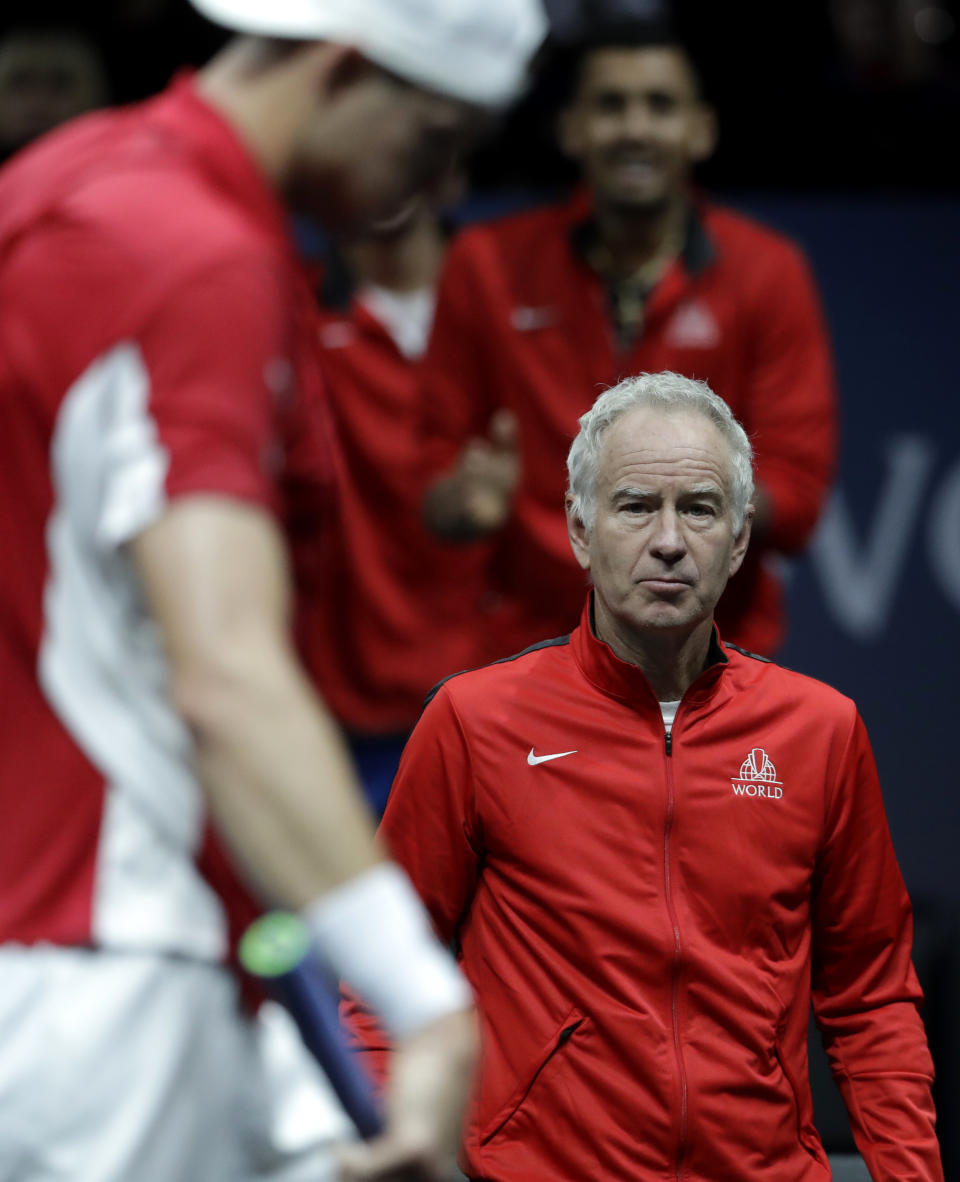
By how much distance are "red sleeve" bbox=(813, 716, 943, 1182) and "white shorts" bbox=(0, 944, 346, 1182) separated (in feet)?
3.72

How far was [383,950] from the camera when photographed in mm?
1175

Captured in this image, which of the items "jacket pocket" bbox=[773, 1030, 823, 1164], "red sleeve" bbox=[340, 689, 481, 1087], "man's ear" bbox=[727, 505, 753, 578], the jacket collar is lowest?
"jacket pocket" bbox=[773, 1030, 823, 1164]

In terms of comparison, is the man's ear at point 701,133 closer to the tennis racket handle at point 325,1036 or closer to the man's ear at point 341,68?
the man's ear at point 341,68

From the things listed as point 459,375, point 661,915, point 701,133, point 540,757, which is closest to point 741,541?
point 540,757

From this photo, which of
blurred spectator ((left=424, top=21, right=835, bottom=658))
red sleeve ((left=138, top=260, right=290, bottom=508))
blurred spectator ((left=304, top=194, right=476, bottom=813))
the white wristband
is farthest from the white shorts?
blurred spectator ((left=304, top=194, right=476, bottom=813))

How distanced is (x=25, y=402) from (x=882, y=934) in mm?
1428

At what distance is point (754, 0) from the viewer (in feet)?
15.8

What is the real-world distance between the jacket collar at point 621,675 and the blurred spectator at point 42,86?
8.73ft

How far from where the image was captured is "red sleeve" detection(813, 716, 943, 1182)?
228cm

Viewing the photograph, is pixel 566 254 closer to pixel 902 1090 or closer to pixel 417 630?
pixel 417 630

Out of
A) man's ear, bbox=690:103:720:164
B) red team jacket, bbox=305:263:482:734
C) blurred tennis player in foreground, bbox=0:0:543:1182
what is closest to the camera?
blurred tennis player in foreground, bbox=0:0:543:1182

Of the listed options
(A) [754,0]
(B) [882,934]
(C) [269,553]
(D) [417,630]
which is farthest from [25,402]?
(A) [754,0]

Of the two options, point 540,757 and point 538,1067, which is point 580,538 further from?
point 538,1067

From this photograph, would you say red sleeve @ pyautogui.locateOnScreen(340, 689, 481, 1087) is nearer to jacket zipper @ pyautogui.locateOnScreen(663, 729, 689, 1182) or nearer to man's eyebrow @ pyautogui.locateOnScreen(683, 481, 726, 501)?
jacket zipper @ pyautogui.locateOnScreen(663, 729, 689, 1182)
